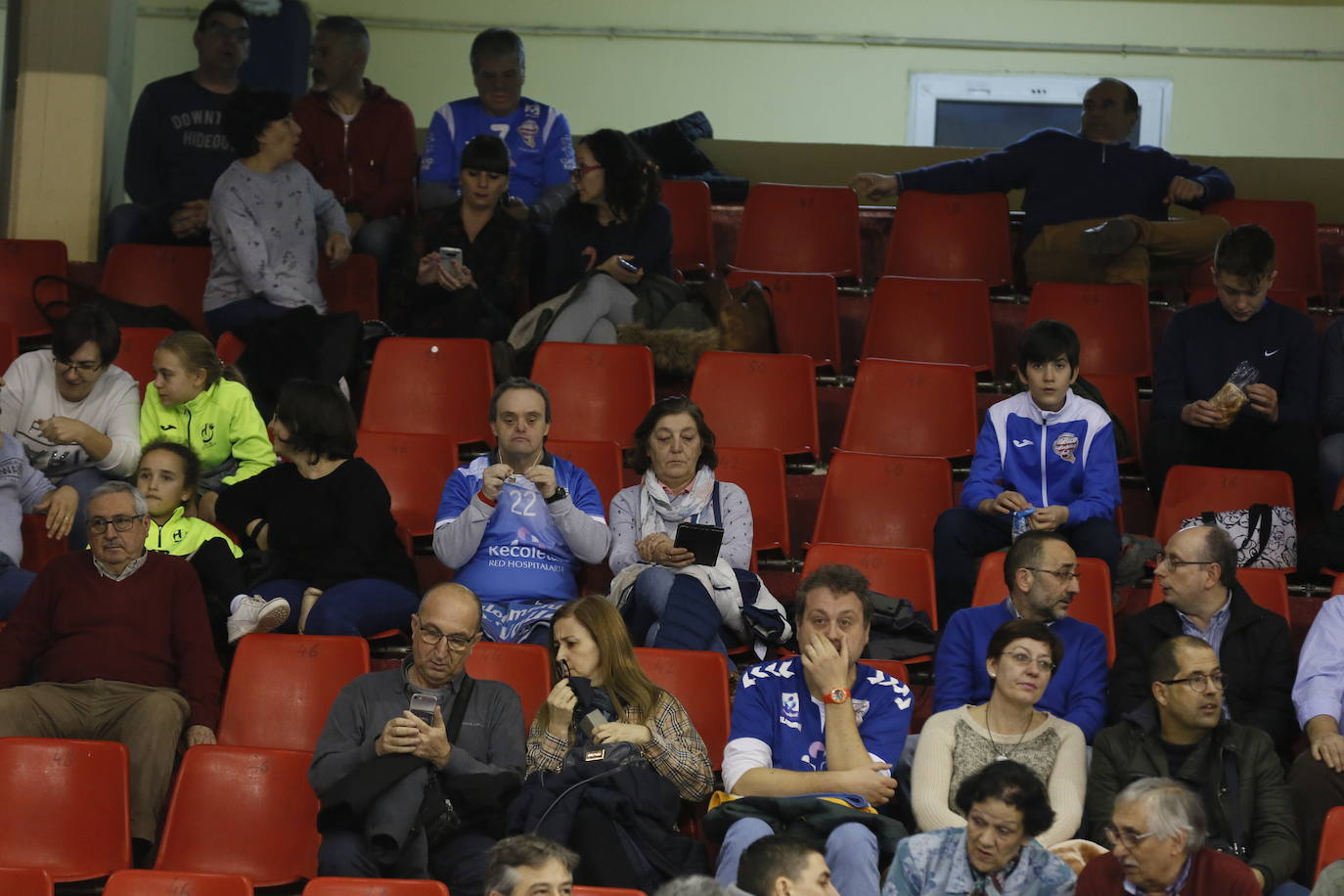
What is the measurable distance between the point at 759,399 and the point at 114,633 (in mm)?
2008

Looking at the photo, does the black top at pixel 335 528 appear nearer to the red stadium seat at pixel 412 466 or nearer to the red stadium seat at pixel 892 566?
the red stadium seat at pixel 412 466

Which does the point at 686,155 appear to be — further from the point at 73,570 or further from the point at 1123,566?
the point at 73,570

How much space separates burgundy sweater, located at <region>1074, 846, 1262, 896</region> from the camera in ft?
10.2

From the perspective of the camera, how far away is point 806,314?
5852mm

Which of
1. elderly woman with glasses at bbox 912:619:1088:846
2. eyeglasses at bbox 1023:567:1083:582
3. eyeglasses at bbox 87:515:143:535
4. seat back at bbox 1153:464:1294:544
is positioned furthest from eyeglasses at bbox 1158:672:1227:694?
eyeglasses at bbox 87:515:143:535

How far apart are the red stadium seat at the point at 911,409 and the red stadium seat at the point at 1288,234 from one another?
5.38ft

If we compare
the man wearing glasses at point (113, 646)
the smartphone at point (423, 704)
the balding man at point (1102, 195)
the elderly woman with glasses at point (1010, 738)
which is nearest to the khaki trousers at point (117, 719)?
the man wearing glasses at point (113, 646)

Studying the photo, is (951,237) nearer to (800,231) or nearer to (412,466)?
(800,231)

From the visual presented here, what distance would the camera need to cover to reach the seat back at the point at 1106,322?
568 cm

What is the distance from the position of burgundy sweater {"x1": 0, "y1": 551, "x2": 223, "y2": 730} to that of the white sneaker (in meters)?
0.11

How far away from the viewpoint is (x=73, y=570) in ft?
13.1

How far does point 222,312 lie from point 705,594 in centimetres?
211

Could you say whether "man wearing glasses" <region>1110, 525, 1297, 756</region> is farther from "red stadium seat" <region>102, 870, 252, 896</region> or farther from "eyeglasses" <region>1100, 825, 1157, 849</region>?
"red stadium seat" <region>102, 870, 252, 896</region>

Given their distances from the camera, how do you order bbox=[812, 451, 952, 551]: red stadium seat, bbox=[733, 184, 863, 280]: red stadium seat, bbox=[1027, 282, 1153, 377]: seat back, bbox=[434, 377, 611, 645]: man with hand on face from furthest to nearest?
bbox=[733, 184, 863, 280]: red stadium seat
bbox=[1027, 282, 1153, 377]: seat back
bbox=[812, 451, 952, 551]: red stadium seat
bbox=[434, 377, 611, 645]: man with hand on face
